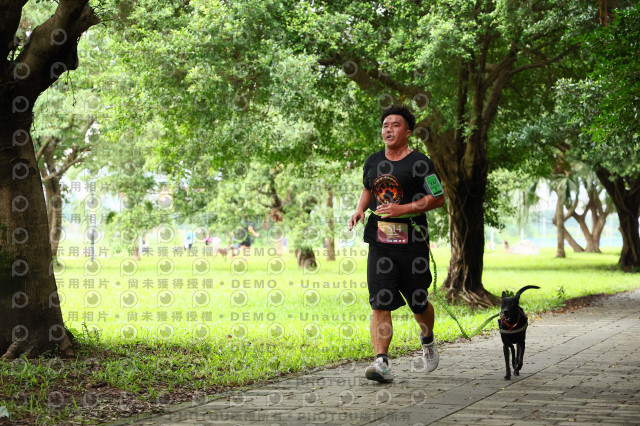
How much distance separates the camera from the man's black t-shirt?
21.2 feet

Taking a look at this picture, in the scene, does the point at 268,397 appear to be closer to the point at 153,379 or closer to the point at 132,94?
the point at 153,379

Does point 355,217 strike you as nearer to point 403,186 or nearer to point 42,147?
point 403,186

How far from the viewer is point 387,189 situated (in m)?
6.53

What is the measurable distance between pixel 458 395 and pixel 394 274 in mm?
1159

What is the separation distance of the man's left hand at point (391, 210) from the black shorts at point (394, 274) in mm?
333

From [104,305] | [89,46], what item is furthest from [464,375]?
[89,46]

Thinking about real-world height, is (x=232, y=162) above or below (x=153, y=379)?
above

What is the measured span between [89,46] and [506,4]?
11963 millimetres

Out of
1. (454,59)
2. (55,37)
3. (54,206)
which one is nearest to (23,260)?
(55,37)

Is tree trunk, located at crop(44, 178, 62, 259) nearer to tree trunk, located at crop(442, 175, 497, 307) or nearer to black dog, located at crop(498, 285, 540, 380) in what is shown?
tree trunk, located at crop(442, 175, 497, 307)

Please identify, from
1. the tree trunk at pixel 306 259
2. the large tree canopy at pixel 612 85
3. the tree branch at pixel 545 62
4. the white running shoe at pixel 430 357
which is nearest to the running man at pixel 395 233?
the white running shoe at pixel 430 357

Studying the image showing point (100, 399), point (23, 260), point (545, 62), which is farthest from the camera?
point (545, 62)

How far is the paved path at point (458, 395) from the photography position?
5188mm

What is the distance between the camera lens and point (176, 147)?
16.4 metres
